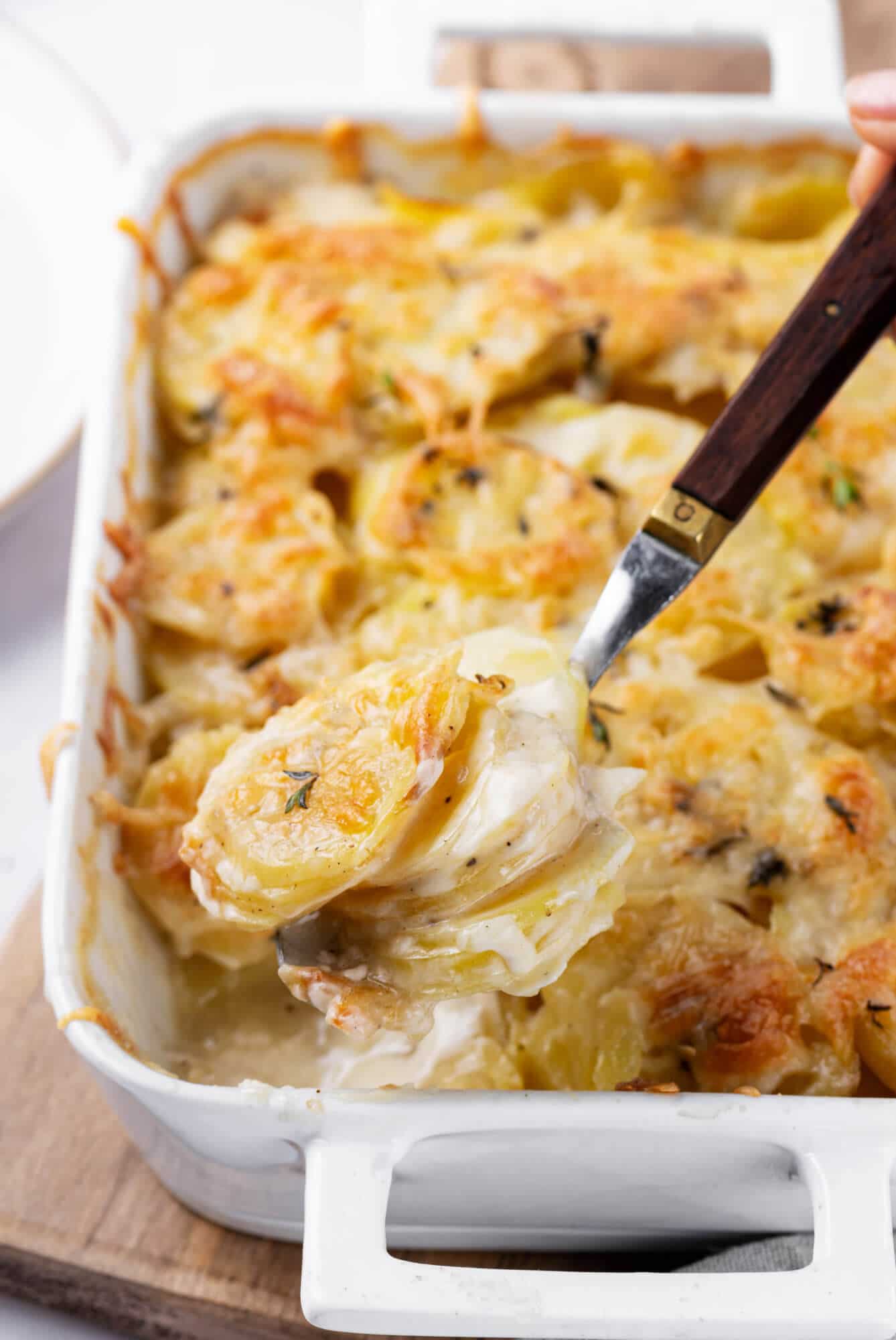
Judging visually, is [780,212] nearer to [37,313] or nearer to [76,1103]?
[37,313]

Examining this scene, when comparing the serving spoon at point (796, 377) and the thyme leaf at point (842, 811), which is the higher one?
the serving spoon at point (796, 377)

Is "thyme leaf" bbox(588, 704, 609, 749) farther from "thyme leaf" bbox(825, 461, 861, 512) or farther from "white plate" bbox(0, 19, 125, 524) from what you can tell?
"white plate" bbox(0, 19, 125, 524)

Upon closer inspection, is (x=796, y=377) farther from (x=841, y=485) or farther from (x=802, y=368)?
(x=841, y=485)

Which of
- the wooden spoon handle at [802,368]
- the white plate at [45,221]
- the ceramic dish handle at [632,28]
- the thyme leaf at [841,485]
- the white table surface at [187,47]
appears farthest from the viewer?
the white table surface at [187,47]

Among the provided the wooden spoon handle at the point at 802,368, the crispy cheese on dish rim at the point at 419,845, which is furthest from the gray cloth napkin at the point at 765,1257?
the wooden spoon handle at the point at 802,368

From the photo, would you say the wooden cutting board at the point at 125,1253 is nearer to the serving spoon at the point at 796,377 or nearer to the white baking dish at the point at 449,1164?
the white baking dish at the point at 449,1164

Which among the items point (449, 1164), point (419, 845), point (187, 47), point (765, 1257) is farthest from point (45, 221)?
point (765, 1257)

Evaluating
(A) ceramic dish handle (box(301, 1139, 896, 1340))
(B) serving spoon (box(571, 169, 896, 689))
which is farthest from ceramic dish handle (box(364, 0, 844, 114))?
(A) ceramic dish handle (box(301, 1139, 896, 1340))
